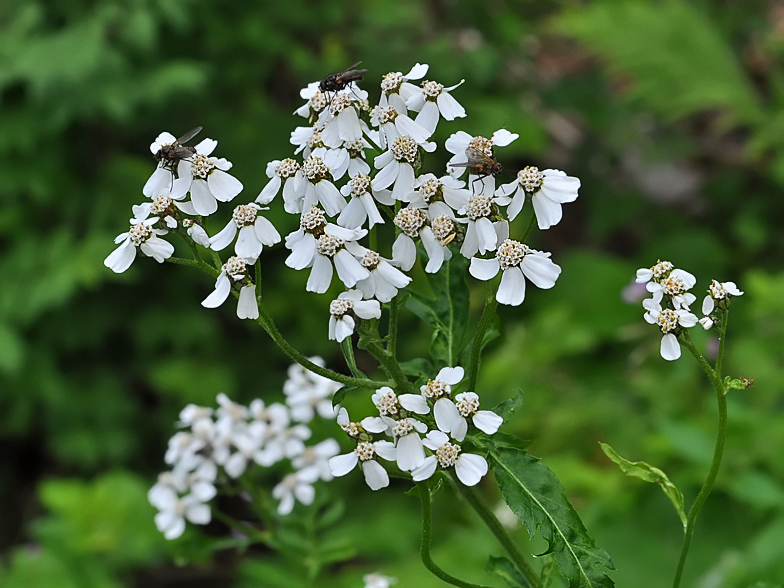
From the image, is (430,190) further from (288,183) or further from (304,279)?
(304,279)

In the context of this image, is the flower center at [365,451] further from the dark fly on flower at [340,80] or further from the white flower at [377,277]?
the dark fly on flower at [340,80]

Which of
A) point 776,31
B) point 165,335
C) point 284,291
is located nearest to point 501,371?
point 284,291

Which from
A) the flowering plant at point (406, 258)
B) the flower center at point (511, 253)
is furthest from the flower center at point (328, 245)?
the flower center at point (511, 253)

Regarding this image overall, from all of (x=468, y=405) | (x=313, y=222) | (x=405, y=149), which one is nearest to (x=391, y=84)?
(x=405, y=149)

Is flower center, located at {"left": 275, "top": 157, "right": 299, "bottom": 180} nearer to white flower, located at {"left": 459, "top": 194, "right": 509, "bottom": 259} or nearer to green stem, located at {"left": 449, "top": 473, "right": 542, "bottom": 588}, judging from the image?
white flower, located at {"left": 459, "top": 194, "right": 509, "bottom": 259}

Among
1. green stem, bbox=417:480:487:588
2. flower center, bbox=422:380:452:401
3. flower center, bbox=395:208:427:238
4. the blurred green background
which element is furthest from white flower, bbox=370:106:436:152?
the blurred green background
